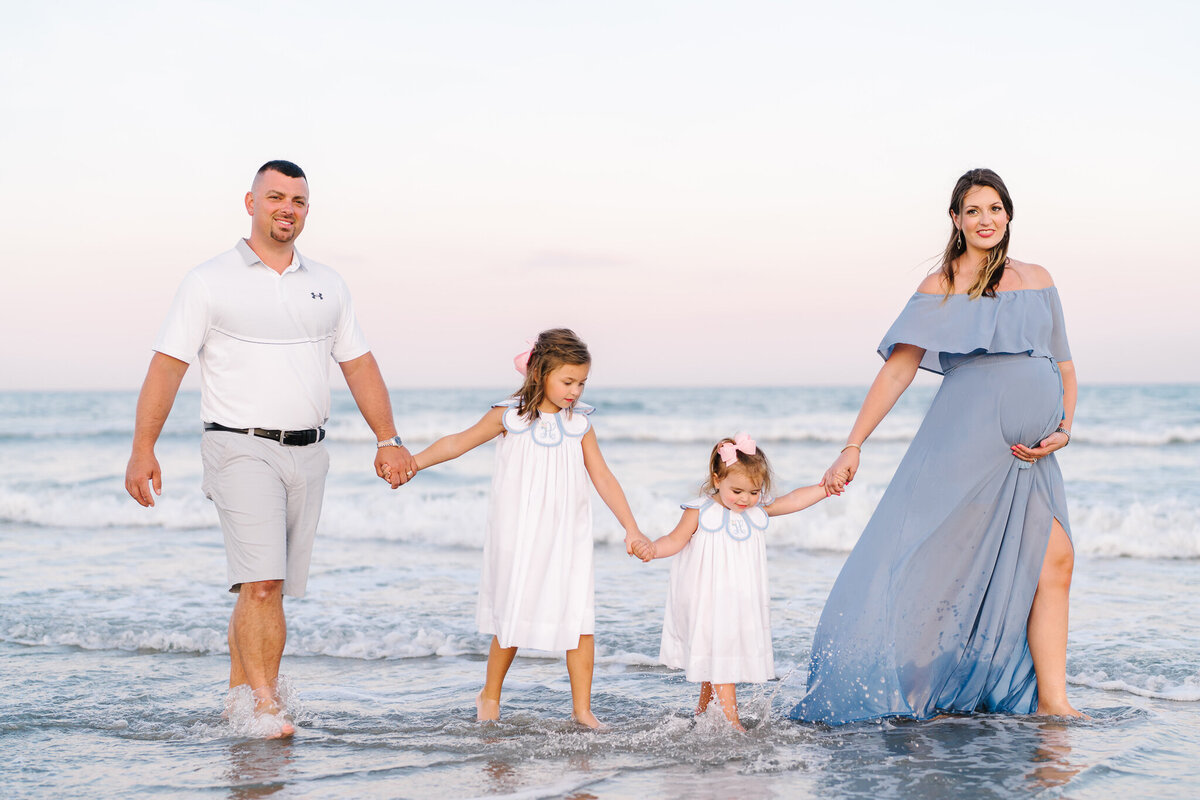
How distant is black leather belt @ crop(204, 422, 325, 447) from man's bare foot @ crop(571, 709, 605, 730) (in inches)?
61.8

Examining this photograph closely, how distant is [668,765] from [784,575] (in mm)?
4590

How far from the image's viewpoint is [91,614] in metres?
6.69

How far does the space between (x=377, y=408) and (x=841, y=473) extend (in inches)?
80.0

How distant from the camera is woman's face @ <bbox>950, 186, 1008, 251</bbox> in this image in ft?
13.6

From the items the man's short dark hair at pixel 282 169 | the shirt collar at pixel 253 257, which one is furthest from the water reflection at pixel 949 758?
the man's short dark hair at pixel 282 169

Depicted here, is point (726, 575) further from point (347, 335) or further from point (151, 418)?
point (151, 418)

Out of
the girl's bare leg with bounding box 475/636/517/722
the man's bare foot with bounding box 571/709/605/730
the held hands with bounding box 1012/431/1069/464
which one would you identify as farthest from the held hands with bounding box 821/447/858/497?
the girl's bare leg with bounding box 475/636/517/722

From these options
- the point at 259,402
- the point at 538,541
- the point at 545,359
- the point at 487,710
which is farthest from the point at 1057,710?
the point at 259,402

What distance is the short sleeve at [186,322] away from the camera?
13.1 ft

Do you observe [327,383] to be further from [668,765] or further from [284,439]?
[668,765]

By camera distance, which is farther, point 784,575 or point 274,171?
point 784,575

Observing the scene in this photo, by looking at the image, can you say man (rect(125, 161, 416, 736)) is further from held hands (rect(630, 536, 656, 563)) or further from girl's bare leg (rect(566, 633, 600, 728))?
held hands (rect(630, 536, 656, 563))

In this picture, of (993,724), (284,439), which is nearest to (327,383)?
(284,439)

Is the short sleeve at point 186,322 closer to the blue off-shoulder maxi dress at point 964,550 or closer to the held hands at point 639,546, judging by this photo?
the held hands at point 639,546
